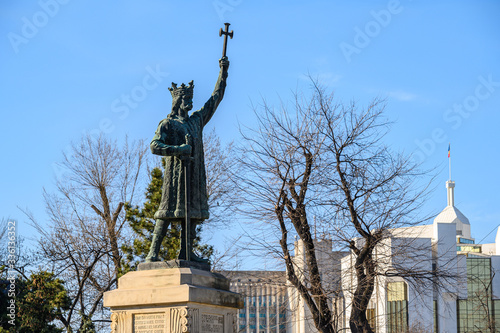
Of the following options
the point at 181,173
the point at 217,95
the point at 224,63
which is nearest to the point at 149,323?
the point at 181,173

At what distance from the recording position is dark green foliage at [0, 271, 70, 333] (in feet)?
80.4

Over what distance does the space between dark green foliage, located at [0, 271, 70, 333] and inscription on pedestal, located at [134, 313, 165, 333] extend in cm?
1389

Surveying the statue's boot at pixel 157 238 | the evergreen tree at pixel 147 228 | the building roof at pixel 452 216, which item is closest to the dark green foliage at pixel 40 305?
the evergreen tree at pixel 147 228

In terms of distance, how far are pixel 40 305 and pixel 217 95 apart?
14732mm

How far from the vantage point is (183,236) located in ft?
39.3

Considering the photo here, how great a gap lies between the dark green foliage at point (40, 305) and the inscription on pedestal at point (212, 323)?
1400 cm

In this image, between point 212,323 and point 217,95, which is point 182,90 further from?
point 212,323

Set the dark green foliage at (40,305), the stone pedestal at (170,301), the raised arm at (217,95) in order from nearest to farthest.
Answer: the stone pedestal at (170,301)
the raised arm at (217,95)
the dark green foliage at (40,305)

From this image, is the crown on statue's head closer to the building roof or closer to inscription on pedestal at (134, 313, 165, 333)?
inscription on pedestal at (134, 313, 165, 333)

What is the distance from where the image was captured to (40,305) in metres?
24.9

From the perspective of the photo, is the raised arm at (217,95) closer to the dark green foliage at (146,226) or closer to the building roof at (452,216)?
the dark green foliage at (146,226)

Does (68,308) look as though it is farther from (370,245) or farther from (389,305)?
(389,305)

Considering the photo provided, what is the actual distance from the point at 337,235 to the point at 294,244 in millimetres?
1118

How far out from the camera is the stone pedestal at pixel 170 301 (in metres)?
10.9
